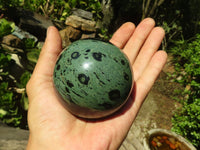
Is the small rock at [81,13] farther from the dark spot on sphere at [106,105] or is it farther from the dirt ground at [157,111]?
the dark spot on sphere at [106,105]

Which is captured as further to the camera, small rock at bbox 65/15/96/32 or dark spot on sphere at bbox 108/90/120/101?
small rock at bbox 65/15/96/32

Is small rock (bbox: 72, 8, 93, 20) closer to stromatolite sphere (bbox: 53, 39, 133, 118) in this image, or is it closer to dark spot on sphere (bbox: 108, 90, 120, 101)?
stromatolite sphere (bbox: 53, 39, 133, 118)

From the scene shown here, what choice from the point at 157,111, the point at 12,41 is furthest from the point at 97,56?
the point at 157,111

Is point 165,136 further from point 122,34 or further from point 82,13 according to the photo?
point 82,13

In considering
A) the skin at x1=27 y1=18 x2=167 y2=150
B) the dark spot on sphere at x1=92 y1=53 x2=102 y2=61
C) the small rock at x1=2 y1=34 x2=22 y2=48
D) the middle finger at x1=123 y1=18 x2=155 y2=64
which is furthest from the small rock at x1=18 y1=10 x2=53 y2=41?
the dark spot on sphere at x1=92 y1=53 x2=102 y2=61

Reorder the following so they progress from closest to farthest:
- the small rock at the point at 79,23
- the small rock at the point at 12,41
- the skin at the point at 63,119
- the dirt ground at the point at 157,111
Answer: the skin at the point at 63,119 < the small rock at the point at 12,41 < the dirt ground at the point at 157,111 < the small rock at the point at 79,23

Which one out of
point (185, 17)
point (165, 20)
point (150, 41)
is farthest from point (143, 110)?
point (185, 17)

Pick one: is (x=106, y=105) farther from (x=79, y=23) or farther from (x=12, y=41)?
(x=79, y=23)

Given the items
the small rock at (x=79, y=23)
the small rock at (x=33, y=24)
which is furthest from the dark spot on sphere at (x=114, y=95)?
the small rock at (x=79, y=23)
